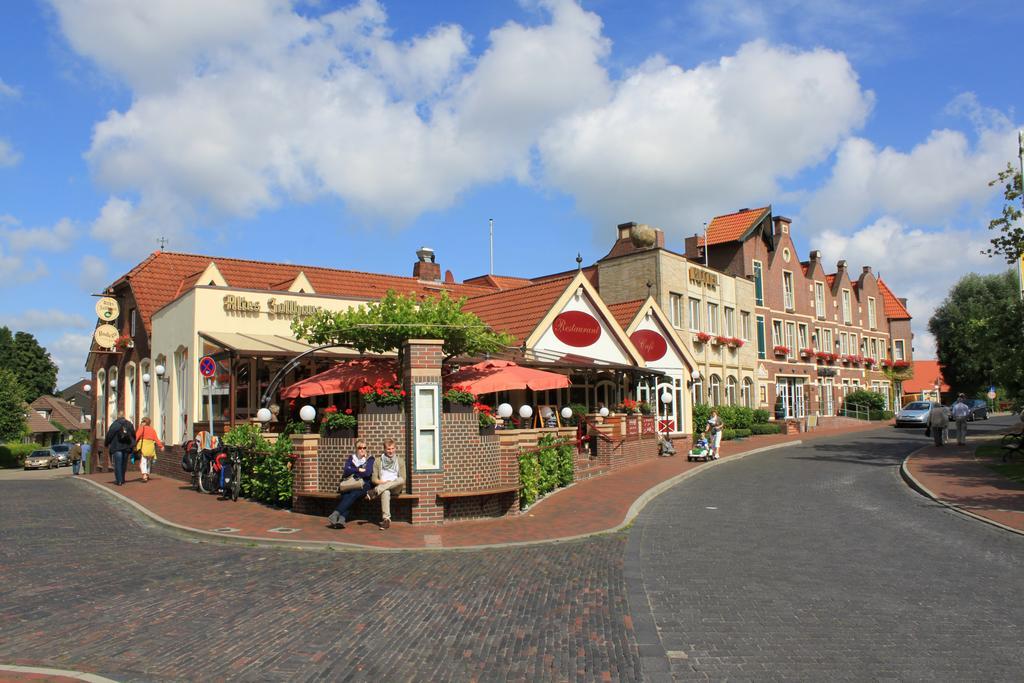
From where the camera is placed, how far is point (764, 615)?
7723 millimetres

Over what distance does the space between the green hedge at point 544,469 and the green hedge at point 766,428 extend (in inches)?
803

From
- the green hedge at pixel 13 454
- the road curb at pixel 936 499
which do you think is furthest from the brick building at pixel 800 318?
the green hedge at pixel 13 454

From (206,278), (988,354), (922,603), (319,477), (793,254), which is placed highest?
(793,254)

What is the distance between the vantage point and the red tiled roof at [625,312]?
2916 centimetres

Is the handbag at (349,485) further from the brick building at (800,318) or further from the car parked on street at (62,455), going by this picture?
the car parked on street at (62,455)

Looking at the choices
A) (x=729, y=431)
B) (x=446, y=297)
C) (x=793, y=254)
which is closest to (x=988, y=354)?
(x=729, y=431)

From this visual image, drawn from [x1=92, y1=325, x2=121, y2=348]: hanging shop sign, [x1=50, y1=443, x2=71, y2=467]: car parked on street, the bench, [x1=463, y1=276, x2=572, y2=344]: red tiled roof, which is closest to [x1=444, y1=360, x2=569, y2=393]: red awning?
the bench

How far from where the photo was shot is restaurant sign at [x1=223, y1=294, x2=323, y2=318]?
72.4ft

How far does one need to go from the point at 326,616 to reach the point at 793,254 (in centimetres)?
4456

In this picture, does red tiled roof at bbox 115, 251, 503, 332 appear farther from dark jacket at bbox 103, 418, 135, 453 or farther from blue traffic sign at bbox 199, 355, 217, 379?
blue traffic sign at bbox 199, 355, 217, 379

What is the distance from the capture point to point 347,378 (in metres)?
16.3

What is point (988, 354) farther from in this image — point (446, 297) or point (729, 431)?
point (446, 297)

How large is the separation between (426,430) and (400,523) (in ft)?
5.10

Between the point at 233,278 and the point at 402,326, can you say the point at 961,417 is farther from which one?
the point at 233,278
